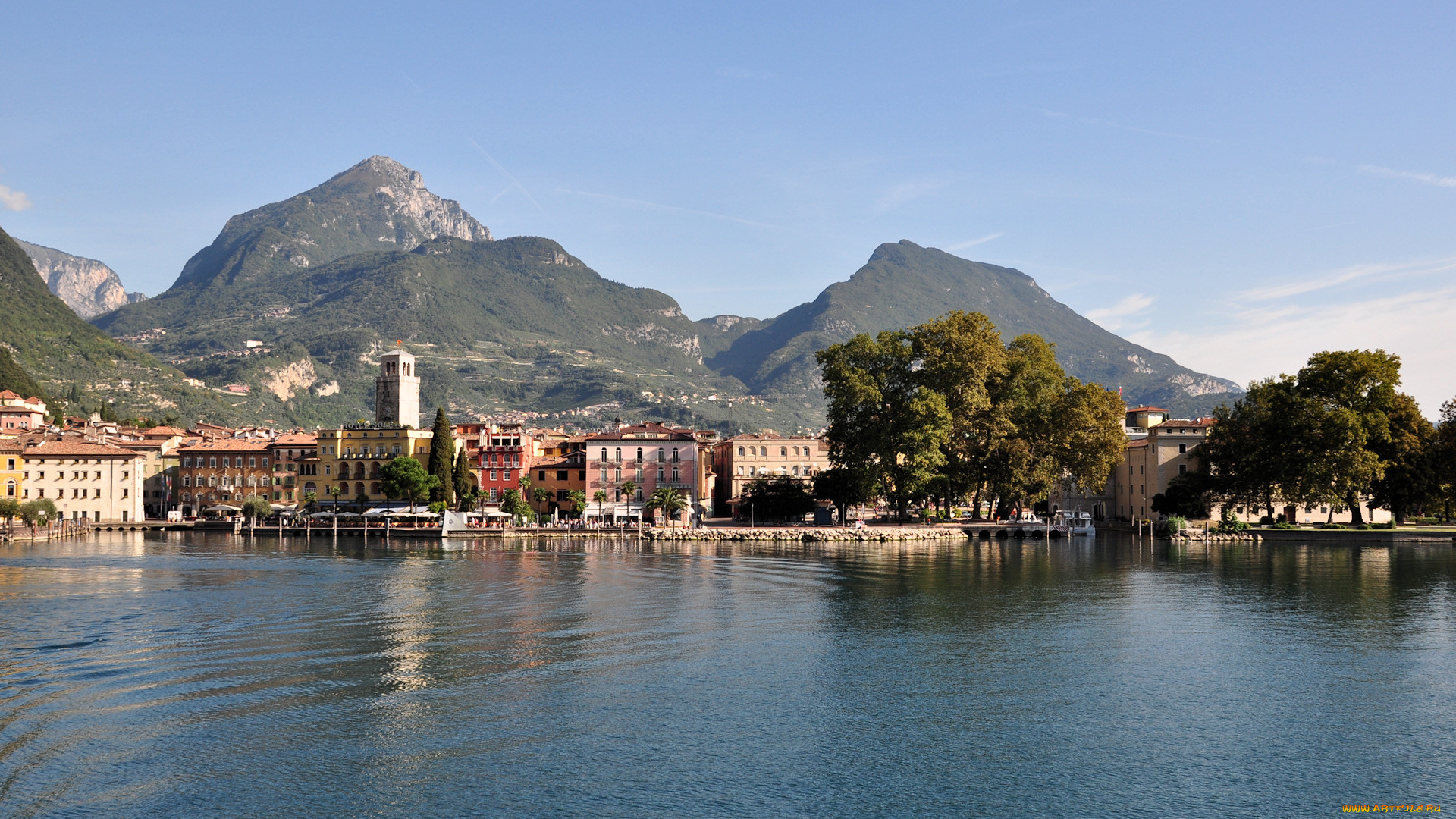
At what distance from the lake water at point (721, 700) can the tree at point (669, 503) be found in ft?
148

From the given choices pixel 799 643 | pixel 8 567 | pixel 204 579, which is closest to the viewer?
pixel 799 643

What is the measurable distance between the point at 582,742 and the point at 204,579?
32.4 m

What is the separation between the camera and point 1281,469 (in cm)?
7275

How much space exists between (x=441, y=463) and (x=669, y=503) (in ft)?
61.6

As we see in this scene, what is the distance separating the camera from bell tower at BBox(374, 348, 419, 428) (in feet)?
387

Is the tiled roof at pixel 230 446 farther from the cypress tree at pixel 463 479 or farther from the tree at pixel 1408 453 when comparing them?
the tree at pixel 1408 453

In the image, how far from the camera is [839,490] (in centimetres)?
8550

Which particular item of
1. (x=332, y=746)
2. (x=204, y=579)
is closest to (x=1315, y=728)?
(x=332, y=746)

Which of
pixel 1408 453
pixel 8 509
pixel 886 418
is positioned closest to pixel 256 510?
pixel 8 509

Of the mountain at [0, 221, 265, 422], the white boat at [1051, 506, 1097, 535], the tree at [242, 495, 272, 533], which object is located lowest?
the white boat at [1051, 506, 1097, 535]

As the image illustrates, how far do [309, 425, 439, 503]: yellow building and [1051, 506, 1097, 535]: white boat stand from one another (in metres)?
51.5

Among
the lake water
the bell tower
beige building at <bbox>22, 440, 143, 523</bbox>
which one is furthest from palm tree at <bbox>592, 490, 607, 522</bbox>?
the lake water

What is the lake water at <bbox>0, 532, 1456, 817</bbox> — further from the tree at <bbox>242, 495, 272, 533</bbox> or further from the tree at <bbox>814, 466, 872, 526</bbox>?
the tree at <bbox>242, 495, 272, 533</bbox>

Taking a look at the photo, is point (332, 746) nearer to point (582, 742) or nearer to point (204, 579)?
point (582, 742)
